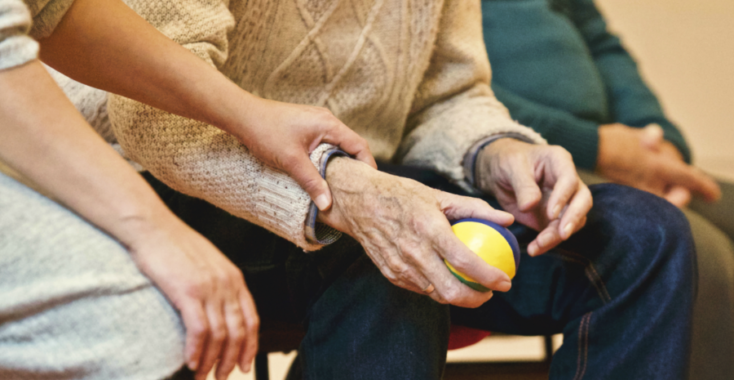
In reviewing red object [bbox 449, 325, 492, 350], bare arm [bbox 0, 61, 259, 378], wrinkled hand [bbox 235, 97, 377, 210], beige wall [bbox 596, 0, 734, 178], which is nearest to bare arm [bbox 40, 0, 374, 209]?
wrinkled hand [bbox 235, 97, 377, 210]

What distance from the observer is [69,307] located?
0.41 m

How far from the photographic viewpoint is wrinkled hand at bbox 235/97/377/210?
582 mm

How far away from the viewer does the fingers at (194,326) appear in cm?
43

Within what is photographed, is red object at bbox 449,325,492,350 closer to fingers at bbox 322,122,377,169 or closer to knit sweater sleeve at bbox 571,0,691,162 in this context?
fingers at bbox 322,122,377,169

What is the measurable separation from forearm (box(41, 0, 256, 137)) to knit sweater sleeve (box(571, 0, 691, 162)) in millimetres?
1375

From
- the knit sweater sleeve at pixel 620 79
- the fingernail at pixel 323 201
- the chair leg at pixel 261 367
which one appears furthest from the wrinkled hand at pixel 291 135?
the knit sweater sleeve at pixel 620 79

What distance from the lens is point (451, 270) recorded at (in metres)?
0.53

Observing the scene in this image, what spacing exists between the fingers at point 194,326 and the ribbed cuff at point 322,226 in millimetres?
193

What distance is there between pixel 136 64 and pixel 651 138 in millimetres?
1366

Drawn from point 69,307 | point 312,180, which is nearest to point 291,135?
point 312,180

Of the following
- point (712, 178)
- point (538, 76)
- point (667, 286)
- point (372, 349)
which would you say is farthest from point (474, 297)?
point (712, 178)

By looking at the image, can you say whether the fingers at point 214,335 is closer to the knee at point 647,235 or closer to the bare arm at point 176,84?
the bare arm at point 176,84

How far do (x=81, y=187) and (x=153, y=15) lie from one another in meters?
0.30

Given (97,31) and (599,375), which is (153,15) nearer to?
(97,31)
